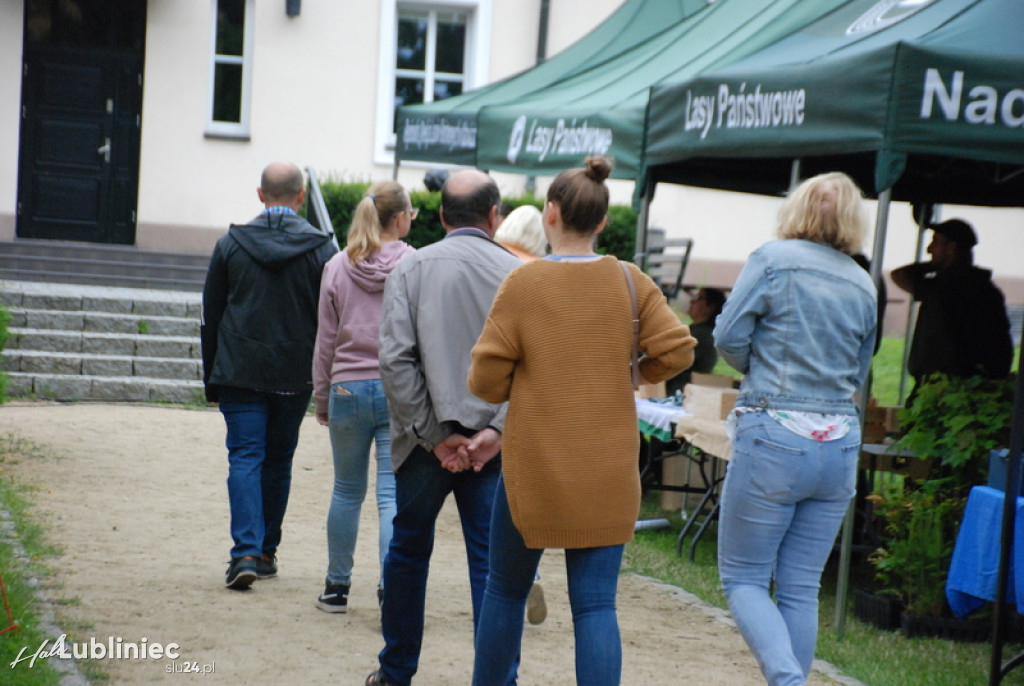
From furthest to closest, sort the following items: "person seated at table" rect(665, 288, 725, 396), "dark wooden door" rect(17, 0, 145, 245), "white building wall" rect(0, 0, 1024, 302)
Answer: "white building wall" rect(0, 0, 1024, 302), "dark wooden door" rect(17, 0, 145, 245), "person seated at table" rect(665, 288, 725, 396)

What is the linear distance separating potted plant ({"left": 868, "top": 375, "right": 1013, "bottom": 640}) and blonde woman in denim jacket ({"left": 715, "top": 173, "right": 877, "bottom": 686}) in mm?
1609

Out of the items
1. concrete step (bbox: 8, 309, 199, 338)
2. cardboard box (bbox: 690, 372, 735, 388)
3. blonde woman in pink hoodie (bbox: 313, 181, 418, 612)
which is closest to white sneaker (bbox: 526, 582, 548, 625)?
blonde woman in pink hoodie (bbox: 313, 181, 418, 612)

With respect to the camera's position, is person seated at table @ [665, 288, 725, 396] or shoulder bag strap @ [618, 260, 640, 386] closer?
shoulder bag strap @ [618, 260, 640, 386]

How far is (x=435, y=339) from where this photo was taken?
147 inches

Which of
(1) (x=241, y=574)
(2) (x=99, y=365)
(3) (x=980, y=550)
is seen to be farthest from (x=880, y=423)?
(2) (x=99, y=365)

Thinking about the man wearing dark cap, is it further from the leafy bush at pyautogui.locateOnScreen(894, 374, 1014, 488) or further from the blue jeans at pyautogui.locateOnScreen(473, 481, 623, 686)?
the blue jeans at pyautogui.locateOnScreen(473, 481, 623, 686)

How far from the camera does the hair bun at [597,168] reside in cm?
331

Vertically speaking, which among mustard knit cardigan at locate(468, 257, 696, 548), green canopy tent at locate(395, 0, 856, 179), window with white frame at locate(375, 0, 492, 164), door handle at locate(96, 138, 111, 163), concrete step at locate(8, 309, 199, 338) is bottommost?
concrete step at locate(8, 309, 199, 338)

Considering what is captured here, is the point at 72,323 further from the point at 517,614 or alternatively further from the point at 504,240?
the point at 517,614

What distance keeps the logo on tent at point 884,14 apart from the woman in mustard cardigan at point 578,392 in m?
3.05

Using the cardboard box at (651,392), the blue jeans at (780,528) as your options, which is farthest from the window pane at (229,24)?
A: the blue jeans at (780,528)

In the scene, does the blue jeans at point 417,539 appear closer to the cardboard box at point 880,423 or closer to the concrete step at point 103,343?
the cardboard box at point 880,423

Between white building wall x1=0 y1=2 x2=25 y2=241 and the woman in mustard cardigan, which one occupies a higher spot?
white building wall x1=0 y1=2 x2=25 y2=241

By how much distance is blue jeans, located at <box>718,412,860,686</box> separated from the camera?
12.3ft
